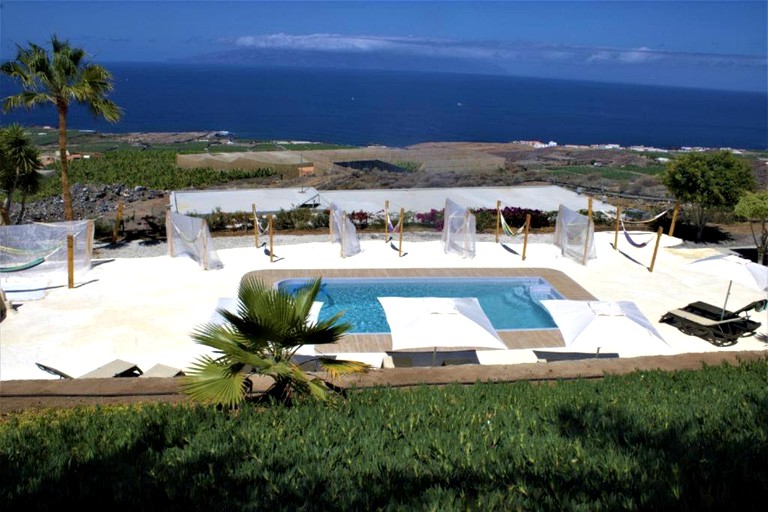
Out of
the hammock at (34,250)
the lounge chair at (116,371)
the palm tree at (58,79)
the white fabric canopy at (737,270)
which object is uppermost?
the palm tree at (58,79)

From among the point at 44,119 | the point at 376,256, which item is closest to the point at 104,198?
the point at 376,256

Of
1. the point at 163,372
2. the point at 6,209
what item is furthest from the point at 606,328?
the point at 6,209

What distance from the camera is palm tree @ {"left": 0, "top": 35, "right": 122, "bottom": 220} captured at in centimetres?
1691

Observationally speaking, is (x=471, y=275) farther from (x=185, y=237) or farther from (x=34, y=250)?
(x=34, y=250)

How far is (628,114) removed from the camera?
611ft

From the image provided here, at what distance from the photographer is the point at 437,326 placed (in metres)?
10.6

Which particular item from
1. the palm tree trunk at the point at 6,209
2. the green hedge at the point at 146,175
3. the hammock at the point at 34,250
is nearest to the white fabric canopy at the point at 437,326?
the hammock at the point at 34,250

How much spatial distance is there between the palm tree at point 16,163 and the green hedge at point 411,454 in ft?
43.1

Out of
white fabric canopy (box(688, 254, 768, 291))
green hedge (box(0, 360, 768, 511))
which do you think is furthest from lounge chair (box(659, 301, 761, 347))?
green hedge (box(0, 360, 768, 511))

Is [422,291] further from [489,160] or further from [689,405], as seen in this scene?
[489,160]

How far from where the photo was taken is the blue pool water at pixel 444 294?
14562 mm

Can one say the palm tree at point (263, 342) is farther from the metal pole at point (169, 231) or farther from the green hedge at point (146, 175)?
the green hedge at point (146, 175)

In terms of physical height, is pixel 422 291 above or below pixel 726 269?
below

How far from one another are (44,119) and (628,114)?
143 meters
